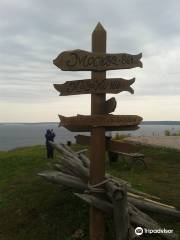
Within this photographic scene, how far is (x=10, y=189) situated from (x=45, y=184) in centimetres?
113

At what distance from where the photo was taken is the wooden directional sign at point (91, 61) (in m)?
8.45

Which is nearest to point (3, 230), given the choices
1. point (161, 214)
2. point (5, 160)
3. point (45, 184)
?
point (45, 184)

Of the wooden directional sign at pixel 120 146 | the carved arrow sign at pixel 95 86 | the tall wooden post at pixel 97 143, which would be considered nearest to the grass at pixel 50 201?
the tall wooden post at pixel 97 143

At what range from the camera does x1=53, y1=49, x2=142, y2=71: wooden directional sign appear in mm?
8445

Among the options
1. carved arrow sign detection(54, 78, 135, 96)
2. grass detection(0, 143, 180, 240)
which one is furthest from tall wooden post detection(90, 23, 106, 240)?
grass detection(0, 143, 180, 240)

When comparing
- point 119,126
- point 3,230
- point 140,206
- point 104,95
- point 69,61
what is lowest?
point 3,230

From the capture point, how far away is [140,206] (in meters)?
9.16

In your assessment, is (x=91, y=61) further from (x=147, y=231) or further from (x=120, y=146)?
(x=147, y=231)

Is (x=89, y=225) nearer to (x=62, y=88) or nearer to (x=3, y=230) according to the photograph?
(x=3, y=230)

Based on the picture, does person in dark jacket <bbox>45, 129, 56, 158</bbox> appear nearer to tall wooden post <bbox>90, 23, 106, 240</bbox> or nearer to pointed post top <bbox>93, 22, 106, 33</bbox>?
tall wooden post <bbox>90, 23, 106, 240</bbox>

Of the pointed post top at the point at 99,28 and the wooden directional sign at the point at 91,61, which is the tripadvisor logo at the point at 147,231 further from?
the pointed post top at the point at 99,28

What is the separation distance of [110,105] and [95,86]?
457mm

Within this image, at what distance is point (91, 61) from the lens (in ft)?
27.7

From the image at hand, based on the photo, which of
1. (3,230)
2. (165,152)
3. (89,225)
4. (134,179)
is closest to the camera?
(89,225)
